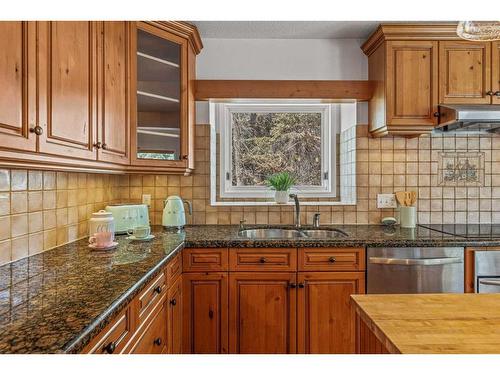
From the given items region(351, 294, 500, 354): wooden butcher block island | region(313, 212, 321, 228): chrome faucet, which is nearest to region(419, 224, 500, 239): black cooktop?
A: region(313, 212, 321, 228): chrome faucet

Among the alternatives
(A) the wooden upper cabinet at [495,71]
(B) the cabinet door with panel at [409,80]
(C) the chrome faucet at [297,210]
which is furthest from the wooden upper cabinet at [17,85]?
(A) the wooden upper cabinet at [495,71]

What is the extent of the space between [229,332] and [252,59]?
76.0 inches

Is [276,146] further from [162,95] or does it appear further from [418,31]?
[418,31]

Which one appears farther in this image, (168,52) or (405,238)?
(168,52)

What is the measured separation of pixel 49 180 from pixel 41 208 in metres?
0.15

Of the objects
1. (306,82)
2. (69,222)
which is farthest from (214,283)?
(306,82)

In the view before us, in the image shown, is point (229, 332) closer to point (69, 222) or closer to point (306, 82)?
point (69, 222)

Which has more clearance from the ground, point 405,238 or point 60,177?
point 60,177

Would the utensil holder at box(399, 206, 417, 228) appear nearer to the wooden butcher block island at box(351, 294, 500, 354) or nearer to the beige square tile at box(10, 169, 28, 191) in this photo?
the wooden butcher block island at box(351, 294, 500, 354)

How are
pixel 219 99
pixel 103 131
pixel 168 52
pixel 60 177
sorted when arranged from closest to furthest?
pixel 103 131
pixel 60 177
pixel 168 52
pixel 219 99

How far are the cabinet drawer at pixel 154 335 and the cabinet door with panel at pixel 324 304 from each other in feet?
2.68

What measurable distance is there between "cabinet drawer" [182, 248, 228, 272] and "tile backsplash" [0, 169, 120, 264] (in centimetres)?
63

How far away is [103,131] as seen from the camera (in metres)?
1.73

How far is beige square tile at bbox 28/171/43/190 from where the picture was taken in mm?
1668
